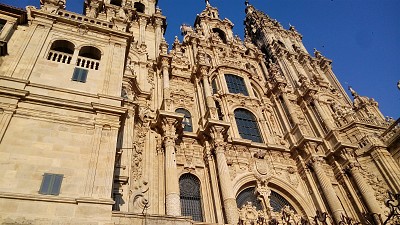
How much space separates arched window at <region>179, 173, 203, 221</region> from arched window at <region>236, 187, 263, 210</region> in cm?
233

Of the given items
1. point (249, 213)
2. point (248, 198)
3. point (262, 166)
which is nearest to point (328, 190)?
point (262, 166)

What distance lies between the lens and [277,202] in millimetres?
17453

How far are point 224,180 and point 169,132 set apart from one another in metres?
3.85

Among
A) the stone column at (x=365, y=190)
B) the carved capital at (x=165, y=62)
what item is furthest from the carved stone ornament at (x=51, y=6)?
the stone column at (x=365, y=190)

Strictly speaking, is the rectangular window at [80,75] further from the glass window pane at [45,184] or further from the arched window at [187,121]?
the arched window at [187,121]

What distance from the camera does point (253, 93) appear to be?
2414 centimetres

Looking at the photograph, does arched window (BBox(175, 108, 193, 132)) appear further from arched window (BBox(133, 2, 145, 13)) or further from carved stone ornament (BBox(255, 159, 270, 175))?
arched window (BBox(133, 2, 145, 13))

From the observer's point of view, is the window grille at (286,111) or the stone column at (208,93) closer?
the stone column at (208,93)

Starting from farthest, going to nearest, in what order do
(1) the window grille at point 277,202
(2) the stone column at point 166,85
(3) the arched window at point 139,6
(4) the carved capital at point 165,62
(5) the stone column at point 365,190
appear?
A: 1. (3) the arched window at point 139,6
2. (4) the carved capital at point 165,62
3. (2) the stone column at point 166,85
4. (1) the window grille at point 277,202
5. (5) the stone column at point 365,190

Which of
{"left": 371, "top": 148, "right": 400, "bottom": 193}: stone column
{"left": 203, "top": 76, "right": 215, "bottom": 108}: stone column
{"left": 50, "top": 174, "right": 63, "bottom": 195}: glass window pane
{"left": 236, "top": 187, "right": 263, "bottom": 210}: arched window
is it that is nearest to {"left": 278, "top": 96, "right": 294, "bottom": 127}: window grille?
{"left": 371, "top": 148, "right": 400, "bottom": 193}: stone column

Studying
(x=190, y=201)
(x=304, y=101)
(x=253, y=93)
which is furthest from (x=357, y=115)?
(x=190, y=201)

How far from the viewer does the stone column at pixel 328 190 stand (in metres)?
15.9

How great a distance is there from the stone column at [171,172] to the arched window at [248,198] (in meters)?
4.16

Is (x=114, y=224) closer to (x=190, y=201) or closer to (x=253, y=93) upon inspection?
(x=190, y=201)
